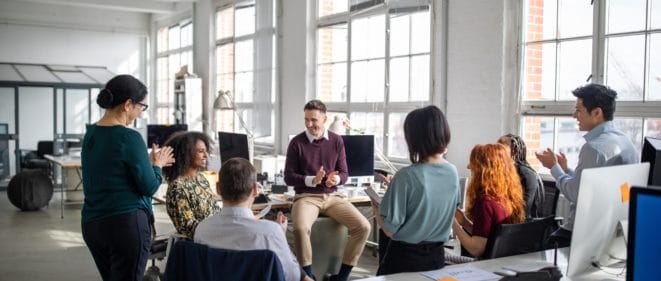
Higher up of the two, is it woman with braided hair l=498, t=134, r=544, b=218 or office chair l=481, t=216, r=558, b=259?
woman with braided hair l=498, t=134, r=544, b=218

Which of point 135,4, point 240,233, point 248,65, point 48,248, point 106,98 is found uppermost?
point 135,4

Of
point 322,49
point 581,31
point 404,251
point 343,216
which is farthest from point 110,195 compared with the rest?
point 322,49

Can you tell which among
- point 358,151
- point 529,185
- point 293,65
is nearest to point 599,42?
point 529,185

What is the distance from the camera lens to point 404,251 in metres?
2.52

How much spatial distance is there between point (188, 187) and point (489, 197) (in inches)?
57.6

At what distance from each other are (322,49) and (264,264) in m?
5.17

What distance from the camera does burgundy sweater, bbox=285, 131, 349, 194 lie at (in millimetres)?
4395

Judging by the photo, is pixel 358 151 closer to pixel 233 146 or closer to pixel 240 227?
pixel 233 146

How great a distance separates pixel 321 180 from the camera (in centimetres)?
425

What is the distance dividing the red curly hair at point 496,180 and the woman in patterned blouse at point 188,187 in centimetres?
132

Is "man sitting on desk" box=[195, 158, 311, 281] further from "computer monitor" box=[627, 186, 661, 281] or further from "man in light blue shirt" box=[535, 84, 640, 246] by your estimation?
"man in light blue shirt" box=[535, 84, 640, 246]

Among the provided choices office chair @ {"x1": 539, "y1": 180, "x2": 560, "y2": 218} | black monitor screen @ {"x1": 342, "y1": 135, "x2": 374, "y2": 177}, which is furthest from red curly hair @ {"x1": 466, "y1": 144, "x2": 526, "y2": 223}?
black monitor screen @ {"x1": 342, "y1": 135, "x2": 374, "y2": 177}

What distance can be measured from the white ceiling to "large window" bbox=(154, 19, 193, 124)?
0.33 m

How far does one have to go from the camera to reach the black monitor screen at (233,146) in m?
4.51
